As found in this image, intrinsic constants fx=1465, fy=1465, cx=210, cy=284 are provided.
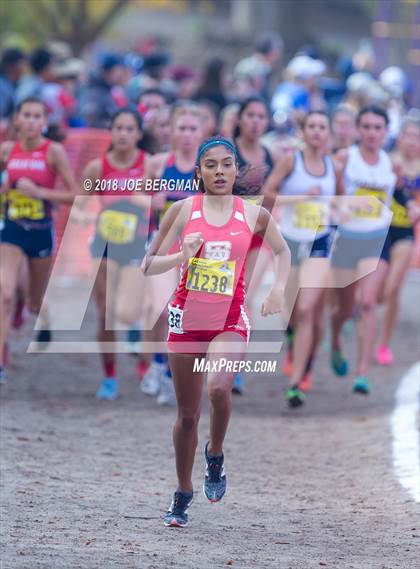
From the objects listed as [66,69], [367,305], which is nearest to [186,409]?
[367,305]

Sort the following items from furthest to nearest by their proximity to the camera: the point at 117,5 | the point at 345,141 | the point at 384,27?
the point at 117,5 → the point at 384,27 → the point at 345,141

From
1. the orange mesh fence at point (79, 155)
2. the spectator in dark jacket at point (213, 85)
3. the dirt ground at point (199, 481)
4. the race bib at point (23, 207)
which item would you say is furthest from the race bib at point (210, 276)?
the spectator in dark jacket at point (213, 85)

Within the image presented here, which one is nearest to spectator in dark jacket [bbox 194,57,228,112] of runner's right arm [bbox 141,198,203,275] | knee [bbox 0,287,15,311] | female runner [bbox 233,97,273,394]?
female runner [bbox 233,97,273,394]

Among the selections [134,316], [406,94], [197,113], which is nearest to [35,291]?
[134,316]

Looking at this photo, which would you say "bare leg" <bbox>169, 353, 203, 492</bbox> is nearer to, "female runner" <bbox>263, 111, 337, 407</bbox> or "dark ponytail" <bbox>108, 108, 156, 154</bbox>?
"female runner" <bbox>263, 111, 337, 407</bbox>

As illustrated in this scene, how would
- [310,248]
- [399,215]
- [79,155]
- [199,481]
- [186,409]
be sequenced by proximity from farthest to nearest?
[79,155], [399,215], [310,248], [199,481], [186,409]

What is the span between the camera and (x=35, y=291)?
1110cm

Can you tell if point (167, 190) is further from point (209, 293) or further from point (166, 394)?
point (209, 293)

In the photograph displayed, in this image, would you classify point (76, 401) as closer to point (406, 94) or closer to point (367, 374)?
point (367, 374)

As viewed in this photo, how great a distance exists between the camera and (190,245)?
6770mm

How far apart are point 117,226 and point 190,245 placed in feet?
14.0

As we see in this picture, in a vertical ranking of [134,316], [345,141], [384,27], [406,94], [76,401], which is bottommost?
[76,401]

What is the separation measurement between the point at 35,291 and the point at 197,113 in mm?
1820

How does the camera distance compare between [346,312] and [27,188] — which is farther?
[346,312]
